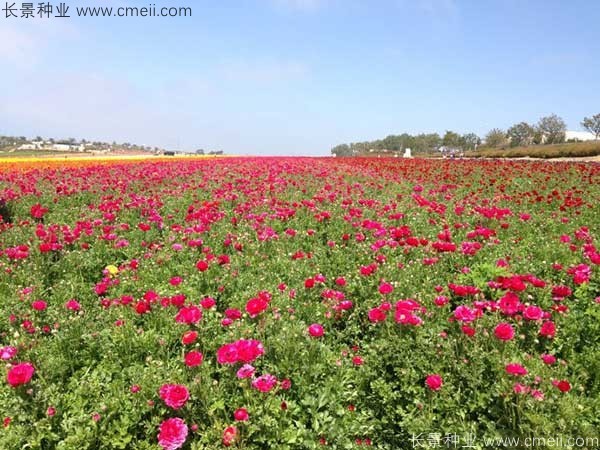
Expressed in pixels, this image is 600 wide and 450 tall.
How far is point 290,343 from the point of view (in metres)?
3.20

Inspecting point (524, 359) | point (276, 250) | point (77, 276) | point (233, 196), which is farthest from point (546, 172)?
point (77, 276)

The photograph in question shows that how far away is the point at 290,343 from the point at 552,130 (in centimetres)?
9414

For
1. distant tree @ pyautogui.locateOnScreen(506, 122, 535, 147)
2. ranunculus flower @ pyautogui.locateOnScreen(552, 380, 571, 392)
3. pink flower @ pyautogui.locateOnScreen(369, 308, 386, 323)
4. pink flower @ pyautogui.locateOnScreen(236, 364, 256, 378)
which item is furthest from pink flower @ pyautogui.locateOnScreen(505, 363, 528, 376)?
distant tree @ pyautogui.locateOnScreen(506, 122, 535, 147)

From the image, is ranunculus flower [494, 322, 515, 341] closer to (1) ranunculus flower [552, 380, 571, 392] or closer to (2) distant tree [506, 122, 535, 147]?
(1) ranunculus flower [552, 380, 571, 392]

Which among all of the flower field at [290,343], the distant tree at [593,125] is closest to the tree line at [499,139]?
the distant tree at [593,125]

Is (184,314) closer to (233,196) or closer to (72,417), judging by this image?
(72,417)

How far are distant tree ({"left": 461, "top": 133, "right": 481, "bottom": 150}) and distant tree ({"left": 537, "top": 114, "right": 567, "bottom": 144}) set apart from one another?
43.5 ft

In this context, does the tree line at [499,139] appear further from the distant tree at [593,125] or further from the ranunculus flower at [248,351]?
the ranunculus flower at [248,351]

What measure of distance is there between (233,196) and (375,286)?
562cm

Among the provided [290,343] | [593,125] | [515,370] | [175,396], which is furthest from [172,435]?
[593,125]

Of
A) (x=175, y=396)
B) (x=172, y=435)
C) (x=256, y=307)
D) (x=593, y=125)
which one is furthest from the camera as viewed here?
(x=593, y=125)

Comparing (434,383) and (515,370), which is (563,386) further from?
(434,383)

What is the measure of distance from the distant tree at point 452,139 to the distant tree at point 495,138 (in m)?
9.48

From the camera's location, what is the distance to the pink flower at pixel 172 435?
226 centimetres
